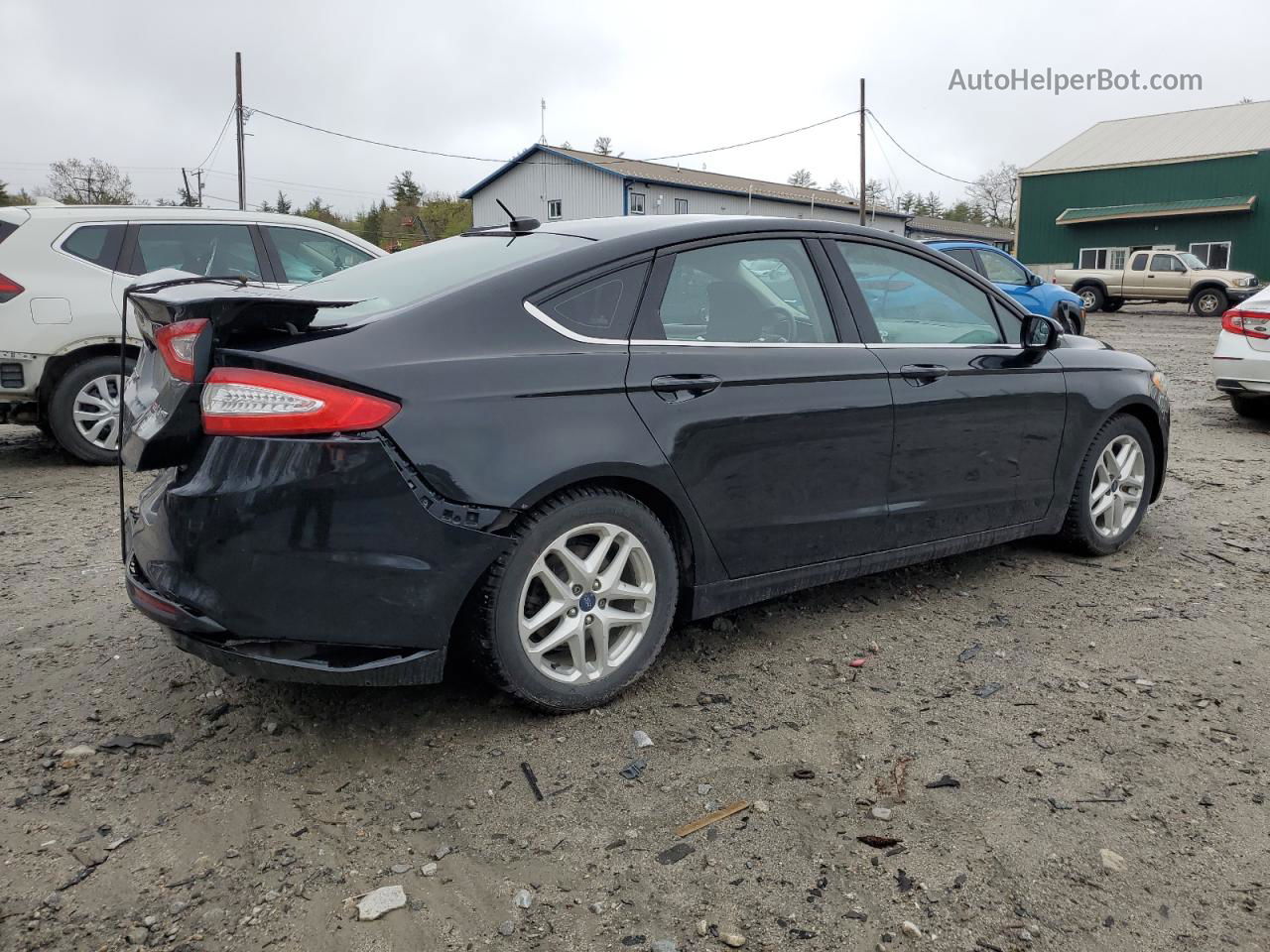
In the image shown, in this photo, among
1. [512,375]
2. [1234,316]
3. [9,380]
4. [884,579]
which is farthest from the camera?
[1234,316]

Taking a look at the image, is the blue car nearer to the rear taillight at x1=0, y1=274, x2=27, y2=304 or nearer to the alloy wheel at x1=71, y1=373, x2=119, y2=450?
the alloy wheel at x1=71, y1=373, x2=119, y2=450

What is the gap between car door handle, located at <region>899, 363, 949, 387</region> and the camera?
3.83m

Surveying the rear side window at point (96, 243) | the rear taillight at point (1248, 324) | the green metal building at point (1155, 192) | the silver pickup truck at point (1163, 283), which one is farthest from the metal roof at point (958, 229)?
the rear side window at point (96, 243)

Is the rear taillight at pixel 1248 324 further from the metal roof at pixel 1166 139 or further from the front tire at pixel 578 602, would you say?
the metal roof at pixel 1166 139

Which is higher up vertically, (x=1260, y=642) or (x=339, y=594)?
(x=339, y=594)

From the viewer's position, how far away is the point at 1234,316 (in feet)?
28.1

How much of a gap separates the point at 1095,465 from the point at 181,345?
3.87m

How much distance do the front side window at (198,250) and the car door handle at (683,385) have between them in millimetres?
4948

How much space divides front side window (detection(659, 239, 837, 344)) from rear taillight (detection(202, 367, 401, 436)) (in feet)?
3.49

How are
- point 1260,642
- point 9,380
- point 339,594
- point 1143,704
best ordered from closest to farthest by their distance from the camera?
1. point 339,594
2. point 1143,704
3. point 1260,642
4. point 9,380

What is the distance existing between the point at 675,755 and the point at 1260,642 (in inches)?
92.7

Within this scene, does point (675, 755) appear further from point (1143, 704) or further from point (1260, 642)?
point (1260, 642)

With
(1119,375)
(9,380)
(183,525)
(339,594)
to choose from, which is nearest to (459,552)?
(339,594)

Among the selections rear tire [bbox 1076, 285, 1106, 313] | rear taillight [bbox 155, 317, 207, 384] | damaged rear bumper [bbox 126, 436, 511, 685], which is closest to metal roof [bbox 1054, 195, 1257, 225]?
rear tire [bbox 1076, 285, 1106, 313]
